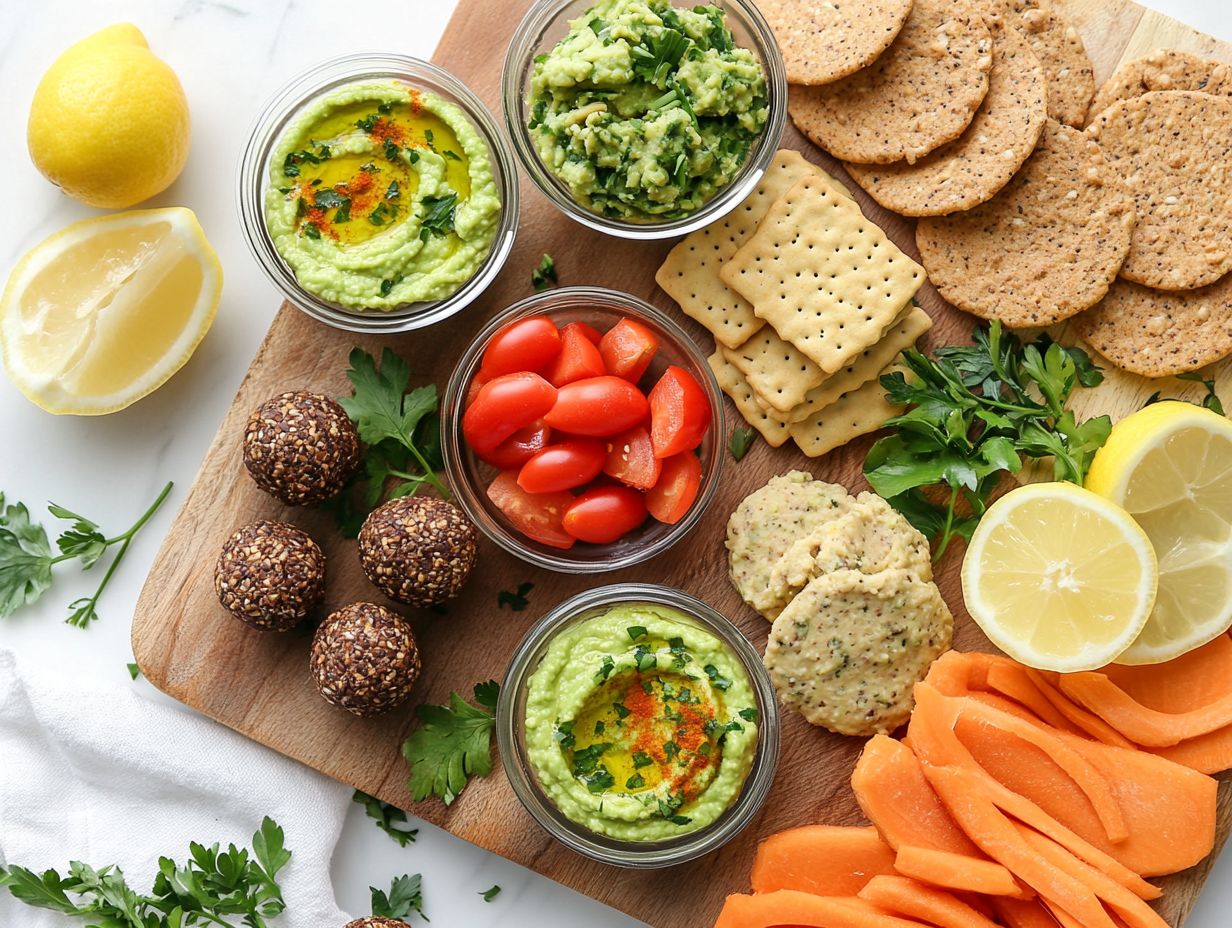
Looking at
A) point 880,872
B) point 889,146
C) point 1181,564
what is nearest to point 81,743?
point 880,872

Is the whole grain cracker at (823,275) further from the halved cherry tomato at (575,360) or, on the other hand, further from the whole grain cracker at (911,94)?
the halved cherry tomato at (575,360)

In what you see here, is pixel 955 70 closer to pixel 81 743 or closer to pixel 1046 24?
pixel 1046 24

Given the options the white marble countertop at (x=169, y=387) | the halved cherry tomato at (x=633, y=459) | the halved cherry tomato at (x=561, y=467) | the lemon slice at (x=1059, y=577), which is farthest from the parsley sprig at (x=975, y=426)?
the white marble countertop at (x=169, y=387)

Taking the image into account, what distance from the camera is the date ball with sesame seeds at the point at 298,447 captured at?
263cm

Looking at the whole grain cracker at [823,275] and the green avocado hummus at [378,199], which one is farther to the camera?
the whole grain cracker at [823,275]

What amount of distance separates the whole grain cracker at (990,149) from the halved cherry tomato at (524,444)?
104cm

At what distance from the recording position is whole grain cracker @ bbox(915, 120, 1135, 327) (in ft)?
9.04

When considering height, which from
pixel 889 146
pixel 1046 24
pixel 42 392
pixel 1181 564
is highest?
pixel 1046 24

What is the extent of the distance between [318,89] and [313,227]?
378 millimetres

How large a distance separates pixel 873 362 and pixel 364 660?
145 centimetres

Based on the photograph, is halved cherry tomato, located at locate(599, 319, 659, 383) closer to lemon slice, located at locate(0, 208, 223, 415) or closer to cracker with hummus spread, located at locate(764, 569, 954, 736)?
cracker with hummus spread, located at locate(764, 569, 954, 736)

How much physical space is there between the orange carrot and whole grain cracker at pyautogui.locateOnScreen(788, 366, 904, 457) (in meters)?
0.94

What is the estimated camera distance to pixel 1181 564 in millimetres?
2660

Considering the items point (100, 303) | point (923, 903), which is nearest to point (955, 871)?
point (923, 903)
